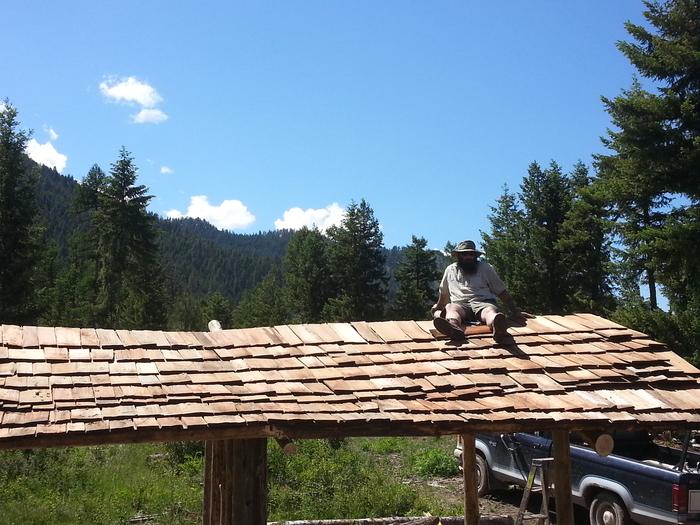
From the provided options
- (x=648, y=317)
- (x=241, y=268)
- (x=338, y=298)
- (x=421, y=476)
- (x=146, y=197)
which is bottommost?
(x=421, y=476)

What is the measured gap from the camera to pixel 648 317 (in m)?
17.3

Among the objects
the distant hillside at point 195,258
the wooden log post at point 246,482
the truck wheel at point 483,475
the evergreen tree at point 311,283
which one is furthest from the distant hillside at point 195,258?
the wooden log post at point 246,482

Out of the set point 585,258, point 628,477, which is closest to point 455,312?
point 628,477

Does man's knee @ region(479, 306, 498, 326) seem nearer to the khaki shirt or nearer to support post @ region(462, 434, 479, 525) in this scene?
the khaki shirt

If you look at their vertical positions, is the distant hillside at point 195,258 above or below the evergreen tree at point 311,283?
above

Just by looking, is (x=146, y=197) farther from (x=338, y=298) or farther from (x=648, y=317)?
(x=648, y=317)

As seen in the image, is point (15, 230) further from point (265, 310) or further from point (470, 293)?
point (265, 310)

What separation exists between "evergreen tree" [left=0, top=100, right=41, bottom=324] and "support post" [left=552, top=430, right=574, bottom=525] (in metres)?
24.0

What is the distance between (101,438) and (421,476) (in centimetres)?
1178

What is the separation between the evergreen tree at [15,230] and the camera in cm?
2508

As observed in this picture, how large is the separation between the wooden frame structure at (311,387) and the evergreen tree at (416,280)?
3432 centimetres

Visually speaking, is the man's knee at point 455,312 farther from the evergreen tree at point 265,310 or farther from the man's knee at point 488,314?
the evergreen tree at point 265,310

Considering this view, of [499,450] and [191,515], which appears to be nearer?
[191,515]

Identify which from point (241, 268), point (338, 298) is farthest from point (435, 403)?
point (241, 268)
